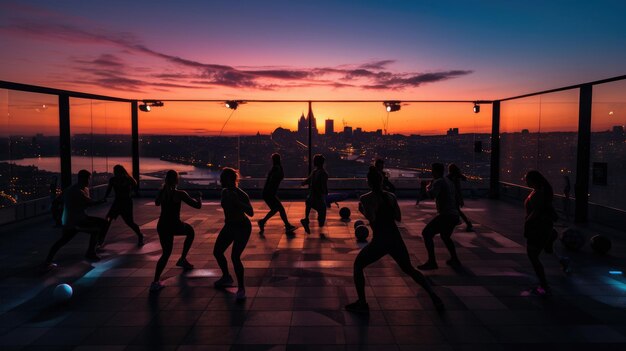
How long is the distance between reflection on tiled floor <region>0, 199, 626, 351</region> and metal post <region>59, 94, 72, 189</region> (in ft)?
12.1

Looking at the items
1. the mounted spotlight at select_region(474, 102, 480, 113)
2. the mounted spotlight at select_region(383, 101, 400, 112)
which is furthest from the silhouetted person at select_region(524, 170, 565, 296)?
the mounted spotlight at select_region(474, 102, 480, 113)

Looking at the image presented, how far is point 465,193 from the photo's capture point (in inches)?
692

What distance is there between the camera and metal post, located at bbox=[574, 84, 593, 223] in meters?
11.6

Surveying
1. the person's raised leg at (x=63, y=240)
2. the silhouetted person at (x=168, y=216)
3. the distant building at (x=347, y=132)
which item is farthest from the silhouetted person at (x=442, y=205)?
the distant building at (x=347, y=132)

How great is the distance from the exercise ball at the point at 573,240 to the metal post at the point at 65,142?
13.1 metres

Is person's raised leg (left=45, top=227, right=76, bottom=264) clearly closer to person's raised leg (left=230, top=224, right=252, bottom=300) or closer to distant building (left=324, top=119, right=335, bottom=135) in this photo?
person's raised leg (left=230, top=224, right=252, bottom=300)

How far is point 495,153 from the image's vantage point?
17.5 meters

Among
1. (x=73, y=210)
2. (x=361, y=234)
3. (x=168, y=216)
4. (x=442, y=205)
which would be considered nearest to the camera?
(x=168, y=216)

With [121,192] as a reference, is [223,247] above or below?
below

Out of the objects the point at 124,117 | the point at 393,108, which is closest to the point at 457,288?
the point at 393,108

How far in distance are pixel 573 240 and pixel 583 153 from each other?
4.22m

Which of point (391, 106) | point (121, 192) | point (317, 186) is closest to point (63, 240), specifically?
point (121, 192)

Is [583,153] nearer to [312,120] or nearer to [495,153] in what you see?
[495,153]

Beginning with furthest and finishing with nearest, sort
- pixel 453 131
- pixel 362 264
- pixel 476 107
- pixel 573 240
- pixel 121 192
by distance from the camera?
1. pixel 453 131
2. pixel 476 107
3. pixel 121 192
4. pixel 573 240
5. pixel 362 264
